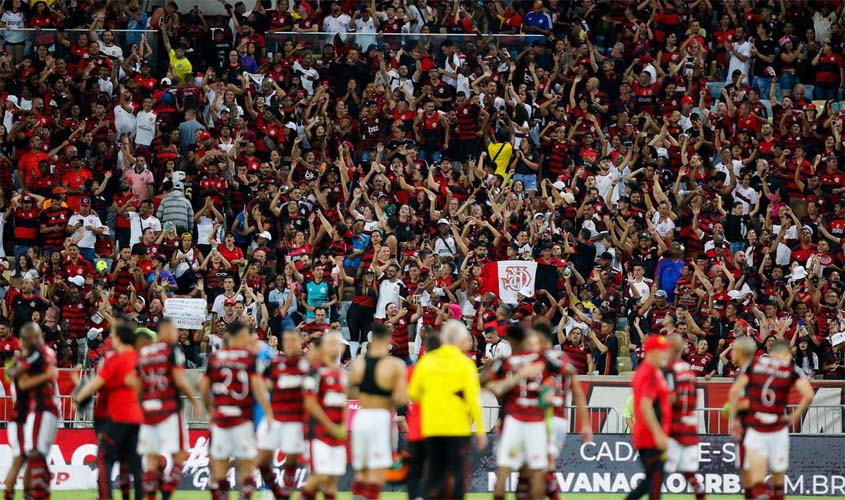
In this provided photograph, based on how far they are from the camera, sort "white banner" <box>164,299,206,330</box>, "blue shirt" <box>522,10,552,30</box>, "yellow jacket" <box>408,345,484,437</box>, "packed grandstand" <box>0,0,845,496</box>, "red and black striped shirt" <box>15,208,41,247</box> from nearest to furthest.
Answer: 1. "yellow jacket" <box>408,345,484,437</box>
2. "white banner" <box>164,299,206,330</box>
3. "packed grandstand" <box>0,0,845,496</box>
4. "red and black striped shirt" <box>15,208,41,247</box>
5. "blue shirt" <box>522,10,552,30</box>

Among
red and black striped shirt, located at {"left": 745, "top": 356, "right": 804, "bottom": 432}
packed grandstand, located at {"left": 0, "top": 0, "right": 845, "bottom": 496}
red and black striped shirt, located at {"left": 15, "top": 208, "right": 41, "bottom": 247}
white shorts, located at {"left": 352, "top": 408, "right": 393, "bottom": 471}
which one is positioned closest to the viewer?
white shorts, located at {"left": 352, "top": 408, "right": 393, "bottom": 471}

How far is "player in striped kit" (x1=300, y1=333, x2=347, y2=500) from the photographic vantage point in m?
14.5

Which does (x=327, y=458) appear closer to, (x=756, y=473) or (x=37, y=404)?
(x=37, y=404)

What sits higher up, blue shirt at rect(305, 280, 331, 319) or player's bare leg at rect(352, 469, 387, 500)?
blue shirt at rect(305, 280, 331, 319)

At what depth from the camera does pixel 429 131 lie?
2906 centimetres

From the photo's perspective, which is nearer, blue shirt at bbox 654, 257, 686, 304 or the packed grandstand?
the packed grandstand

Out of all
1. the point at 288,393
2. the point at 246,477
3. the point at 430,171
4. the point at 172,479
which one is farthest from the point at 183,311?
the point at 288,393

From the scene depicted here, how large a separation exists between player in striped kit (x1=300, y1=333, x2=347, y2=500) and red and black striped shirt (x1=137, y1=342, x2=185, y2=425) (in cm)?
152

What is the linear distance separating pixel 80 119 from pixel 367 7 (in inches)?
270

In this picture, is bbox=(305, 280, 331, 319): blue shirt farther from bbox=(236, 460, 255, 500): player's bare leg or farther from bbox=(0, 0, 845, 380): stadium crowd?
bbox=(236, 460, 255, 500): player's bare leg

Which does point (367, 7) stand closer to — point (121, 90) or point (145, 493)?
point (121, 90)

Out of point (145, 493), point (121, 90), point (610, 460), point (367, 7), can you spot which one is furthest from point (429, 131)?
point (145, 493)

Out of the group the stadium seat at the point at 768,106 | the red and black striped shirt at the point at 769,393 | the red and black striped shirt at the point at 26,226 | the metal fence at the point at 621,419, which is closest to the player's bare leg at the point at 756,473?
the red and black striped shirt at the point at 769,393

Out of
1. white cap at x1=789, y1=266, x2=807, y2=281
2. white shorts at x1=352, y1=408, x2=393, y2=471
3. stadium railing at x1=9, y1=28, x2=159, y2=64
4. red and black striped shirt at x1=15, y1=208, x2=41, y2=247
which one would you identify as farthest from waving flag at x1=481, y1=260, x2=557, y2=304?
white shorts at x1=352, y1=408, x2=393, y2=471
